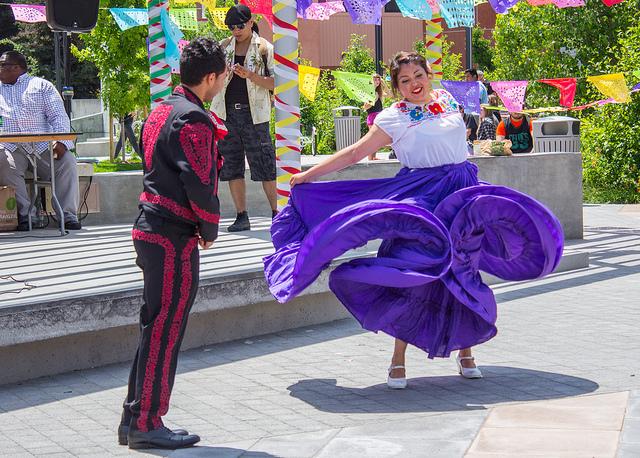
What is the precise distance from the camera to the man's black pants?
559cm

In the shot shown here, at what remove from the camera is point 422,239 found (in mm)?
6805

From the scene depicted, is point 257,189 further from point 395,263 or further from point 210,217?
point 210,217

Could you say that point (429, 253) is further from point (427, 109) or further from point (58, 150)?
point (58, 150)

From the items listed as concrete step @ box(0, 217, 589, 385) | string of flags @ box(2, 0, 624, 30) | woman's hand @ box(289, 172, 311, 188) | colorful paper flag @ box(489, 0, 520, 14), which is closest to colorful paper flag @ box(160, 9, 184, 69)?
string of flags @ box(2, 0, 624, 30)

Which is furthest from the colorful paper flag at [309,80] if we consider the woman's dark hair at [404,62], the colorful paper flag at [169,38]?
the woman's dark hair at [404,62]

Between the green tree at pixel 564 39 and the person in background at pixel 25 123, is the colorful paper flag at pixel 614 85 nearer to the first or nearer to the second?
the person in background at pixel 25 123

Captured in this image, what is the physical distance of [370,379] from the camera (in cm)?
737

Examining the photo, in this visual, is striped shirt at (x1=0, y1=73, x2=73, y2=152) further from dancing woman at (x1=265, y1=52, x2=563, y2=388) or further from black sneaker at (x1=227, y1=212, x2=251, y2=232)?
dancing woman at (x1=265, y1=52, x2=563, y2=388)

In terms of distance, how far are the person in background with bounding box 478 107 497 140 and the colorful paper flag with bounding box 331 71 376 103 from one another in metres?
6.79

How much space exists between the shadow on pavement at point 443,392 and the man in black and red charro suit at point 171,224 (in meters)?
1.22

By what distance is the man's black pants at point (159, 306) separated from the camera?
5.59 meters

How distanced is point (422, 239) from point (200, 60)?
1836mm

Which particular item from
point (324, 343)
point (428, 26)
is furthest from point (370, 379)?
point (428, 26)

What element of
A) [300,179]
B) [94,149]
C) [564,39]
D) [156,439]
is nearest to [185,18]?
[300,179]
